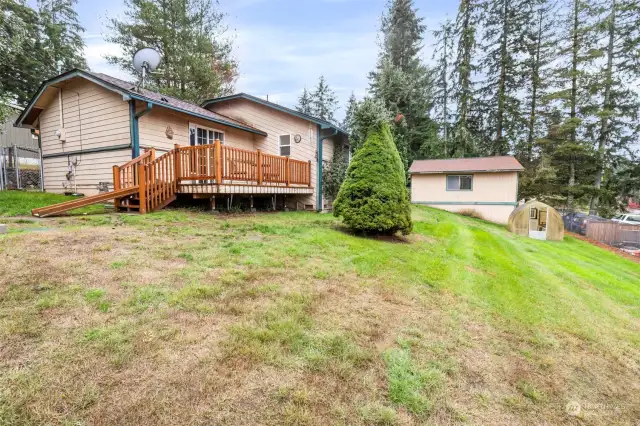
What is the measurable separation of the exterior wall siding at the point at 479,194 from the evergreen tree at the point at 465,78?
7282mm

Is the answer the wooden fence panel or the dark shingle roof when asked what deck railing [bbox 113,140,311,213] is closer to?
the dark shingle roof

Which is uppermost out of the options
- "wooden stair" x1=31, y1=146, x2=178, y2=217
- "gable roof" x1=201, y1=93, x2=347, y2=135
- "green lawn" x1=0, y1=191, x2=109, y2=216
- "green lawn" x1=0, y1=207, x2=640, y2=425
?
"gable roof" x1=201, y1=93, x2=347, y2=135

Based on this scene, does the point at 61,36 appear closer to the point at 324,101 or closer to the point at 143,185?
the point at 324,101

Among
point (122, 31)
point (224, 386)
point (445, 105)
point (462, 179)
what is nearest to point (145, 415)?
point (224, 386)

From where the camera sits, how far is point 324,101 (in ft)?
97.8

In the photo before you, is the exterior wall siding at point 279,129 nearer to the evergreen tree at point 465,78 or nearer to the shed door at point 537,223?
the shed door at point 537,223

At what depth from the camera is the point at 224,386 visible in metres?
1.83

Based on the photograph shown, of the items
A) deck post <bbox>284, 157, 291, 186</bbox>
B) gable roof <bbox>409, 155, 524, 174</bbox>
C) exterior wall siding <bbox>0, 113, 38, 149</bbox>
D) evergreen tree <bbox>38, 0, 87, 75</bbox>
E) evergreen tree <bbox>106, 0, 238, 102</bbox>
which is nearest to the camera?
deck post <bbox>284, 157, 291, 186</bbox>

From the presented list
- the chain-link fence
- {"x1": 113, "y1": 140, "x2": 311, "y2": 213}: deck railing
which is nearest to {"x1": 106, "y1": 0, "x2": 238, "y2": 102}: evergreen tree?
the chain-link fence

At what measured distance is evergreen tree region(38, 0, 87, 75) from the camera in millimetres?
19250

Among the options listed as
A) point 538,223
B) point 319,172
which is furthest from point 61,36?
point 538,223

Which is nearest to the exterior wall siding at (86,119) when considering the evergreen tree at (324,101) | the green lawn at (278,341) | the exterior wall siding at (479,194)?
the green lawn at (278,341)

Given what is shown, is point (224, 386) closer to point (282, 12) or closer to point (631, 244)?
point (282, 12)

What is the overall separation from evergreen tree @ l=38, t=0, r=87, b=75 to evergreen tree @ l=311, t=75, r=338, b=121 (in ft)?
60.5
